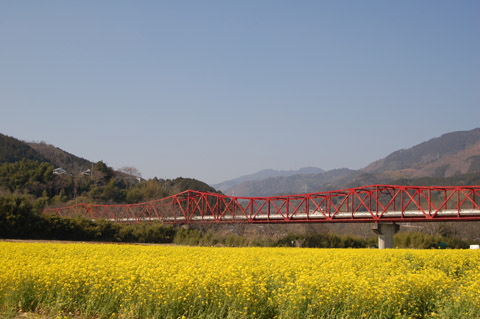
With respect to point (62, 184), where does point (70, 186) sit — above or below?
below

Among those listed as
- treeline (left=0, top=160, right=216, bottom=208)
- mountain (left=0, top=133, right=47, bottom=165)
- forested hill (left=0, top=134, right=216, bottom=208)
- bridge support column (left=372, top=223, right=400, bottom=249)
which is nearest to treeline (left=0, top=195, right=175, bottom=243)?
bridge support column (left=372, top=223, right=400, bottom=249)

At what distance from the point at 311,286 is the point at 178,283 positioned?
3385 mm

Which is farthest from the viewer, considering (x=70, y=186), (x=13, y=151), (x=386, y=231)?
(x=13, y=151)

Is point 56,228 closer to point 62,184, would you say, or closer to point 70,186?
point 62,184

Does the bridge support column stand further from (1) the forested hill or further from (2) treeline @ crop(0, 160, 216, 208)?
(2) treeline @ crop(0, 160, 216, 208)

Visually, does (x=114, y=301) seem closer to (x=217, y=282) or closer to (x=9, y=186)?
(x=217, y=282)

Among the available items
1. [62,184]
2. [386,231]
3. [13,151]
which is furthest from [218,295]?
[13,151]


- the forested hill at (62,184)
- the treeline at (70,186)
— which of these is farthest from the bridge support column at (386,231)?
A: the treeline at (70,186)

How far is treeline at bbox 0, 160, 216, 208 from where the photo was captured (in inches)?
4882

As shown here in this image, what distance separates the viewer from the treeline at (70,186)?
12400 cm

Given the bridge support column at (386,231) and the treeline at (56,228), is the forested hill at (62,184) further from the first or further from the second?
the bridge support column at (386,231)

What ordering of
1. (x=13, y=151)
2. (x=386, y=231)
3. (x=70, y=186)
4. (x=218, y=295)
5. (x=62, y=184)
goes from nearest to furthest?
(x=218, y=295)
(x=386, y=231)
(x=62, y=184)
(x=70, y=186)
(x=13, y=151)

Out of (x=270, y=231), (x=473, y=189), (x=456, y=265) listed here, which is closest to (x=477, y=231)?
(x=473, y=189)

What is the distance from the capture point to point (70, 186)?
463ft
